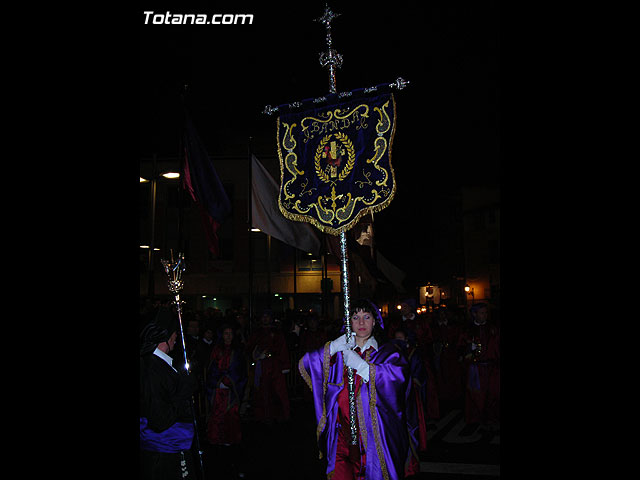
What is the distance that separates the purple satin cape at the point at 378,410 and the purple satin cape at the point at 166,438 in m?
1.34

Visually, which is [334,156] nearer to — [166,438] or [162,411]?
[162,411]


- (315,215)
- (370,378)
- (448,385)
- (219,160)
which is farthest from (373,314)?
(219,160)

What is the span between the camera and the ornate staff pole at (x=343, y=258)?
4988 mm

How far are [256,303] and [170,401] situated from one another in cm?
3271

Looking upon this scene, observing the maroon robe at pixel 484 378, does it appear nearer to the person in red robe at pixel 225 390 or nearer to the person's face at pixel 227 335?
the person in red robe at pixel 225 390

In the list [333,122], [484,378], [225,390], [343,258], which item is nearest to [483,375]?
[484,378]

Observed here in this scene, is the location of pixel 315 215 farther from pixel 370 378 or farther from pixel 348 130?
pixel 370 378

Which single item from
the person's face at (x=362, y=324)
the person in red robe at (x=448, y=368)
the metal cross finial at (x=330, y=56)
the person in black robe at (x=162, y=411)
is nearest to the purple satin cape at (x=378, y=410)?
the person's face at (x=362, y=324)

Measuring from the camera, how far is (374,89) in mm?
5211

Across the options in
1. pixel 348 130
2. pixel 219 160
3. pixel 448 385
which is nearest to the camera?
pixel 348 130

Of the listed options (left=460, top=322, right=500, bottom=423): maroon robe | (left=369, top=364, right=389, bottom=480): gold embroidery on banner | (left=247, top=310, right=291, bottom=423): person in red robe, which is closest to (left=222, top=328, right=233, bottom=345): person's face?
(left=247, top=310, right=291, bottom=423): person in red robe

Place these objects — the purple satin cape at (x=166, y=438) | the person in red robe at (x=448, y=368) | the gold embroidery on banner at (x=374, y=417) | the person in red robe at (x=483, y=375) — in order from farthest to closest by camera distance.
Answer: the person in red robe at (x=448, y=368)
the person in red robe at (x=483, y=375)
the gold embroidery on banner at (x=374, y=417)
the purple satin cape at (x=166, y=438)

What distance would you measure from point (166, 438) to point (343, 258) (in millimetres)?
2257

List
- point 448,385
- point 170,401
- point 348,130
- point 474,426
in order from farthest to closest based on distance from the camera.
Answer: point 448,385
point 474,426
point 348,130
point 170,401
